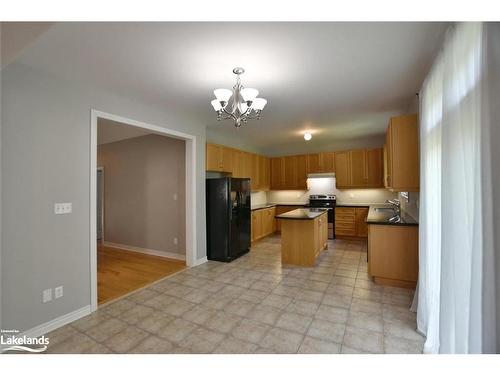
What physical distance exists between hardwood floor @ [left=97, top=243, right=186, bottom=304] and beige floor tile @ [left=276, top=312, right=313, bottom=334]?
6.94 ft

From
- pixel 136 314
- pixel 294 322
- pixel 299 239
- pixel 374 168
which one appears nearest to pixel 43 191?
pixel 136 314

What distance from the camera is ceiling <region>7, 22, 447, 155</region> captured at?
69.0 inches

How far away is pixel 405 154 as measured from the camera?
2896 millimetres

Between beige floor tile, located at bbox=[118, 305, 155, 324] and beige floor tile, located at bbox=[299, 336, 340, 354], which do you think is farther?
beige floor tile, located at bbox=[118, 305, 155, 324]

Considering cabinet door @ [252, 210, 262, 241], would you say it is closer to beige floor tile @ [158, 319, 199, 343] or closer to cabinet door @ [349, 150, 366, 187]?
cabinet door @ [349, 150, 366, 187]

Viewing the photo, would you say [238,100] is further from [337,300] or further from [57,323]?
[57,323]

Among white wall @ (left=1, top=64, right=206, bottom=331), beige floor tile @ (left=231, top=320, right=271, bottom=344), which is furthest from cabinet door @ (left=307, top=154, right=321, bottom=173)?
white wall @ (left=1, top=64, right=206, bottom=331)

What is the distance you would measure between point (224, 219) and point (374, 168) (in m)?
4.35

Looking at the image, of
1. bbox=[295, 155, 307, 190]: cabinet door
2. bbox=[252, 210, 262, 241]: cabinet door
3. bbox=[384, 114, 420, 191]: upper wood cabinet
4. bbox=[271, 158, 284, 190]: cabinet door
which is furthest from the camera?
bbox=[271, 158, 284, 190]: cabinet door

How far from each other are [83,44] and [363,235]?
21.0 ft

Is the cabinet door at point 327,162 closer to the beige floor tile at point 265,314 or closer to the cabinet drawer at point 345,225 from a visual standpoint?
the cabinet drawer at point 345,225

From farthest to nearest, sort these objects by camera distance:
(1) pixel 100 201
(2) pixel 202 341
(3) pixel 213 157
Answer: (1) pixel 100 201 < (3) pixel 213 157 < (2) pixel 202 341

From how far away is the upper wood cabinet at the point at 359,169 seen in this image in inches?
235
